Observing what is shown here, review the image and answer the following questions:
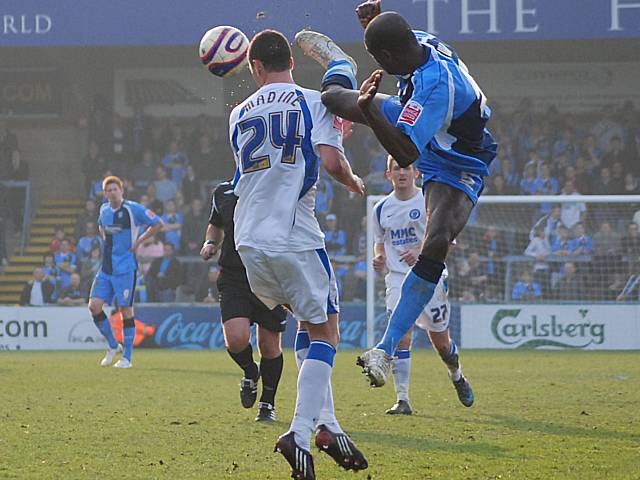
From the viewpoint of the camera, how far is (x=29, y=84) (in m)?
27.2

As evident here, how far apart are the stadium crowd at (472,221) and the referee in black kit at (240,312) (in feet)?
28.9

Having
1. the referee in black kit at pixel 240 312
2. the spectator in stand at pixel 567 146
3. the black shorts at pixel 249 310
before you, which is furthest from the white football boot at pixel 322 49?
the spectator in stand at pixel 567 146

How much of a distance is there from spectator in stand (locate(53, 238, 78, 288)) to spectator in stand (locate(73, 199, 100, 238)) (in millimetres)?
622

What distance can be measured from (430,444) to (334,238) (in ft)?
50.6

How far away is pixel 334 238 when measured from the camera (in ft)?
72.5

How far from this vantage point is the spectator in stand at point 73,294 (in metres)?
21.2

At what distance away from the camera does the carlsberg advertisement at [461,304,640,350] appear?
711 inches

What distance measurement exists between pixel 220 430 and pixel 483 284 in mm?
12581

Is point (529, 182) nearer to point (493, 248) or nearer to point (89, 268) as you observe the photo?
point (493, 248)

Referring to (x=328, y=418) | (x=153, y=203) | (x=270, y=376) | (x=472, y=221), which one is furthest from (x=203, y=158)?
(x=328, y=418)

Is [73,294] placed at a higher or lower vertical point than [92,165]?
lower

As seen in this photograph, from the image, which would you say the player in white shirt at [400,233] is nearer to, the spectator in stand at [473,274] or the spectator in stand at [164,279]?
the spectator in stand at [473,274]

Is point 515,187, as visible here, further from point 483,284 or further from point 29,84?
point 29,84

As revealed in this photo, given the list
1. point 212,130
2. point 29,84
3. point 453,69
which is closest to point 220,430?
point 453,69
